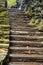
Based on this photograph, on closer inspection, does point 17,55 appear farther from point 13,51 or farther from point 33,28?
point 33,28

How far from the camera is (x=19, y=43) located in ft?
25.8

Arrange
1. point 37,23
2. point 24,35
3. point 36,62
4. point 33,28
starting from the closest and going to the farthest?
point 36,62, point 24,35, point 33,28, point 37,23

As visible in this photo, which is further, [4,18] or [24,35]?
[4,18]

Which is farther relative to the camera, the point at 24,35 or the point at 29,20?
the point at 29,20

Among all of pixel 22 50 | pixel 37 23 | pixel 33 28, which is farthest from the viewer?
pixel 37 23

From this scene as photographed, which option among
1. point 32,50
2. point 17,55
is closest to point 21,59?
point 17,55

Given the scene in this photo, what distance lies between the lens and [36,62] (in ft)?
23.1

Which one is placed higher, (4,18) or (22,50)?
(4,18)

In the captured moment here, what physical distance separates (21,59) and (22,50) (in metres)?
0.52

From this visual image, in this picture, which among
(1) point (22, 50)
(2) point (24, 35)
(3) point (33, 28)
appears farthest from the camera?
(3) point (33, 28)

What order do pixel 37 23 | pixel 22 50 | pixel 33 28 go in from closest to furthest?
pixel 22 50 → pixel 33 28 → pixel 37 23

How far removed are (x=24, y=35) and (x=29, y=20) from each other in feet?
9.29

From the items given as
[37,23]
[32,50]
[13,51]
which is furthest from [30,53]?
[37,23]

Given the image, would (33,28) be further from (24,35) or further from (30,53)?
(30,53)
